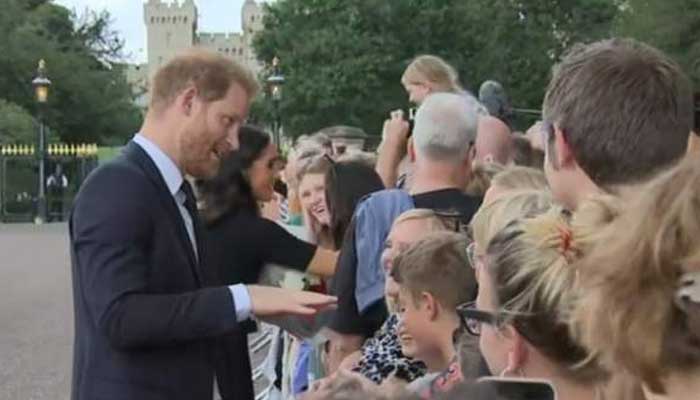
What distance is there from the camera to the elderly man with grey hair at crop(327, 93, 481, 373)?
4.32m

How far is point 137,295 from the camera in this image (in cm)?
351

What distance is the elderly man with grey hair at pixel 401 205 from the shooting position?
14.2 feet

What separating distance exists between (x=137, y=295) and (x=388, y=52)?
5243 cm

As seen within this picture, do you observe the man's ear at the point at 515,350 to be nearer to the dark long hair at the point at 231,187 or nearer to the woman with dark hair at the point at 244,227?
the woman with dark hair at the point at 244,227

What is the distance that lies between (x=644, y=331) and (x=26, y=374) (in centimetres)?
1042

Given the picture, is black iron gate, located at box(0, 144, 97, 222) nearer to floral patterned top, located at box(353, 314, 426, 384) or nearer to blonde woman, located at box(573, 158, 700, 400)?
floral patterned top, located at box(353, 314, 426, 384)

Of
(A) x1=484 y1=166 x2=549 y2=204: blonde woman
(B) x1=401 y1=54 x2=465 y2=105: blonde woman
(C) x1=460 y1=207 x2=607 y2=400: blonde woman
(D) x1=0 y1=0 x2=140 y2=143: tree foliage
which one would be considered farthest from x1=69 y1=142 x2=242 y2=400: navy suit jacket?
(D) x1=0 y1=0 x2=140 y2=143: tree foliage

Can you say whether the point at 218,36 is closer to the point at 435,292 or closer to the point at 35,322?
the point at 35,322

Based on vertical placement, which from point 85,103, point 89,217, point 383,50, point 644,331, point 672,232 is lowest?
point 85,103

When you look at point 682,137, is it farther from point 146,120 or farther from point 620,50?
point 146,120

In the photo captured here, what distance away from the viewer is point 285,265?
4.95 metres

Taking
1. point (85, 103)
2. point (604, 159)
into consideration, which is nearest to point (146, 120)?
point (604, 159)

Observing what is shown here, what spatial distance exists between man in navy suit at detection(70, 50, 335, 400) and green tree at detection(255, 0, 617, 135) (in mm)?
50558

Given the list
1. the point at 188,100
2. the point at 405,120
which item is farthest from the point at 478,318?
the point at 405,120
